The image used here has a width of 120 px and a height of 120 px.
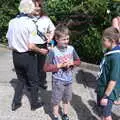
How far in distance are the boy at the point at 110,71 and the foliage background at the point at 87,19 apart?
297cm

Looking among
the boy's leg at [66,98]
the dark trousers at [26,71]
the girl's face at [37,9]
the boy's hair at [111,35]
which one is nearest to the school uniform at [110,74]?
the boy's hair at [111,35]

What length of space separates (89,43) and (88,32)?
0.25m

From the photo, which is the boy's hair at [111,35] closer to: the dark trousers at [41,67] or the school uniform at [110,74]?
the school uniform at [110,74]

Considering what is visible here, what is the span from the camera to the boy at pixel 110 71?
184 inches

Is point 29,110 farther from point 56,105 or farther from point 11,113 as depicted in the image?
point 56,105

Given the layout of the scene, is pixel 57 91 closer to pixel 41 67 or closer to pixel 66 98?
pixel 66 98

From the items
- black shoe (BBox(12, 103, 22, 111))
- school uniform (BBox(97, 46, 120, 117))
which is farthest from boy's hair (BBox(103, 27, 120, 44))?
black shoe (BBox(12, 103, 22, 111))

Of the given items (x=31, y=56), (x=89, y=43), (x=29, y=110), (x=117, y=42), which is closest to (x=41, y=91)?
(x=29, y=110)

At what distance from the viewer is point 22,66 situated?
5.77 m

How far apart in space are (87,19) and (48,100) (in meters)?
2.38

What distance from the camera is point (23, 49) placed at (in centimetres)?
568

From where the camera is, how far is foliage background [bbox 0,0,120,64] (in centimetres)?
796

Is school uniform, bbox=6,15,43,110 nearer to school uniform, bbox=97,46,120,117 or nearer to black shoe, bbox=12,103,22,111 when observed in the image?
black shoe, bbox=12,103,22,111

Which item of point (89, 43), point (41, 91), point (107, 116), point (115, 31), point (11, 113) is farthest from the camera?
point (89, 43)
